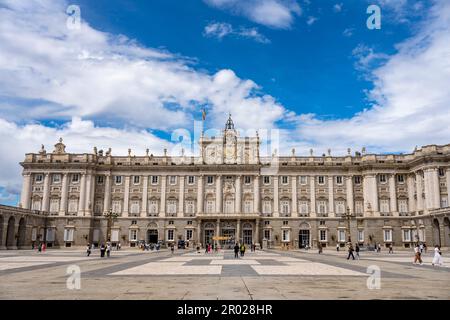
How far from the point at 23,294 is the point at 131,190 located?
63.9m

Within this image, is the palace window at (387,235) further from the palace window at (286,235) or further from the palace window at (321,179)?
the palace window at (286,235)

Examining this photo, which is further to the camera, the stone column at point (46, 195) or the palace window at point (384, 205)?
the stone column at point (46, 195)

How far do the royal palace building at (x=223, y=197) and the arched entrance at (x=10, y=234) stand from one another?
8.58 m

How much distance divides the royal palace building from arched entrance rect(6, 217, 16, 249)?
28.1ft

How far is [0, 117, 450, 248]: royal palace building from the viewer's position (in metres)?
72.2

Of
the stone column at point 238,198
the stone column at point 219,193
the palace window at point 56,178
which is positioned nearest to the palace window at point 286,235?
the stone column at point 238,198

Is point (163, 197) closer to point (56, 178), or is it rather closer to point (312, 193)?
point (56, 178)

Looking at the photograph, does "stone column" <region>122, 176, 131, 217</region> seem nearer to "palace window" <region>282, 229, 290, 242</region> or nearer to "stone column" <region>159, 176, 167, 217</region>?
"stone column" <region>159, 176, 167, 217</region>

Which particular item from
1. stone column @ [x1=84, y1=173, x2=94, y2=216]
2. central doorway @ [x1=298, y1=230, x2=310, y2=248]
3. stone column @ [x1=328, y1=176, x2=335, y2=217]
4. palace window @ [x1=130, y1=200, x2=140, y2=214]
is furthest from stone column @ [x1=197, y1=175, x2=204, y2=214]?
stone column @ [x1=328, y1=176, x2=335, y2=217]

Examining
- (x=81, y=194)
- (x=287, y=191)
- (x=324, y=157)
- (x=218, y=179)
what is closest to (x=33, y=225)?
(x=81, y=194)

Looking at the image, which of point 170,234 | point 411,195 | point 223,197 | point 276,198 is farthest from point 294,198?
point 170,234

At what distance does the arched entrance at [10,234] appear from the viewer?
60656 millimetres

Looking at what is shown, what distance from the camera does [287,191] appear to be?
7562 cm
